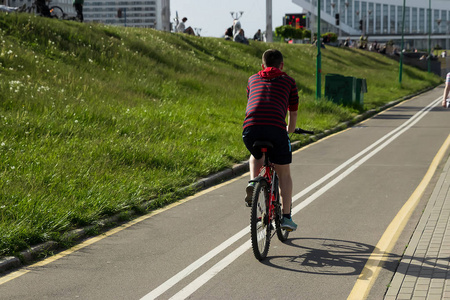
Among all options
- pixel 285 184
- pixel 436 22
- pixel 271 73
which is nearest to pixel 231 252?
pixel 285 184

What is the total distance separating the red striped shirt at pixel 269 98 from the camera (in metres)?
6.82

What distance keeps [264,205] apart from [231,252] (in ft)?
2.33

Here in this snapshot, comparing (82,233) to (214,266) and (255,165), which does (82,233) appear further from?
(255,165)

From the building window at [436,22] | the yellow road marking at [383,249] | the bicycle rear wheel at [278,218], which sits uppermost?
the building window at [436,22]

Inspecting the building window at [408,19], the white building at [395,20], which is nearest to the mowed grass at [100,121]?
the white building at [395,20]

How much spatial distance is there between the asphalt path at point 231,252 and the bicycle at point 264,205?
206mm

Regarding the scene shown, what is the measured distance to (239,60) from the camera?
132ft

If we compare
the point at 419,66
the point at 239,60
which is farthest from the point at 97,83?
the point at 419,66

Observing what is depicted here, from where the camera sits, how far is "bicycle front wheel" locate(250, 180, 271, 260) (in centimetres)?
654

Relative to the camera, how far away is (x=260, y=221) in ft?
22.1

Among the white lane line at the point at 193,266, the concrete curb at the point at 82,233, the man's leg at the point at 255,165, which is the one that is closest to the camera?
the white lane line at the point at 193,266

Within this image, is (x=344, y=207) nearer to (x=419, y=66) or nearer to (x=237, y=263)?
(x=237, y=263)

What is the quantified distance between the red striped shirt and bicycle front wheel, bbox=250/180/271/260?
0.57 meters

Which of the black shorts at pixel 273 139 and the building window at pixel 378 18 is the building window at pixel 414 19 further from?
the black shorts at pixel 273 139
